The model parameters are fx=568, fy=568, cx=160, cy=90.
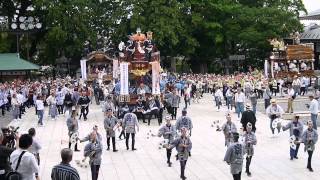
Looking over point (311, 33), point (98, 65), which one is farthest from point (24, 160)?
point (311, 33)

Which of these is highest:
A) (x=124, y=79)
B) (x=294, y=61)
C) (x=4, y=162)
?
(x=294, y=61)

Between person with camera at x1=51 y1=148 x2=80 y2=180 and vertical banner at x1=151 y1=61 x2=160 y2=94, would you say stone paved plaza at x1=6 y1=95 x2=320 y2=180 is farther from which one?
person with camera at x1=51 y1=148 x2=80 y2=180

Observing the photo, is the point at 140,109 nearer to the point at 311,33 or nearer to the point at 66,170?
the point at 66,170

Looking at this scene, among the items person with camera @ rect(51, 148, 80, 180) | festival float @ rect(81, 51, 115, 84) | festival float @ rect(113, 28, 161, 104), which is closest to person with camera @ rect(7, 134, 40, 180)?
person with camera @ rect(51, 148, 80, 180)

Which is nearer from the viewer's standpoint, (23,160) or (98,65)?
(23,160)

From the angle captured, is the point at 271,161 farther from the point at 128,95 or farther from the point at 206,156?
the point at 128,95

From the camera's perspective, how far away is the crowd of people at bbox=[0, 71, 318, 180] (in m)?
9.60

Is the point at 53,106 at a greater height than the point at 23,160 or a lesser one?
lesser

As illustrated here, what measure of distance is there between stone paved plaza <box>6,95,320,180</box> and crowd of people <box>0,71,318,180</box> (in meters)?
0.46

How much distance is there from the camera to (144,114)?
28.9 m

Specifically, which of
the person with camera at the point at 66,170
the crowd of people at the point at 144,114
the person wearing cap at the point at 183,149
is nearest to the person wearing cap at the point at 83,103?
the crowd of people at the point at 144,114

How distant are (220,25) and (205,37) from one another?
312cm

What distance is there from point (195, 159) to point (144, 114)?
1017cm

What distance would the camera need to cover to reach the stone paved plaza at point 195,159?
54.3ft
